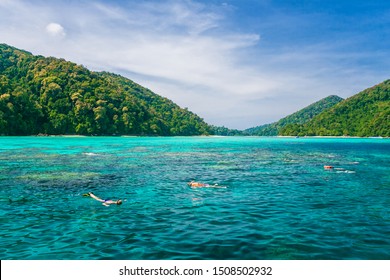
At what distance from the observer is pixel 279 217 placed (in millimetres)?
22500

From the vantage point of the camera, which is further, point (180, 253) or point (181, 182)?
point (181, 182)

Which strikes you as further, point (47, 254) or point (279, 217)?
point (279, 217)

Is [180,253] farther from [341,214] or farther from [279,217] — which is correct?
[341,214]

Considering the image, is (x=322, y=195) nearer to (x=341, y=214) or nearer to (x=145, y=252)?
(x=341, y=214)

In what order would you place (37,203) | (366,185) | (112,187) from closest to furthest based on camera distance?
1. (37,203)
2. (112,187)
3. (366,185)

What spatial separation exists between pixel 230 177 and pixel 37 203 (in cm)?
2459

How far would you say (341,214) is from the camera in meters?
23.3

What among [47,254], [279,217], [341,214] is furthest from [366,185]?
[47,254]
